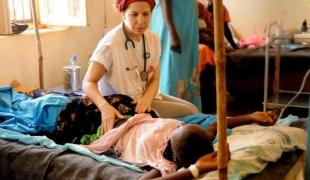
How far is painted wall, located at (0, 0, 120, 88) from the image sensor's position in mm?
2807

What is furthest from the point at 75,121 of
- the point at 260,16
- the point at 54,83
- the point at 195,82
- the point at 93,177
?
the point at 260,16

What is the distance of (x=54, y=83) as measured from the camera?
3215mm

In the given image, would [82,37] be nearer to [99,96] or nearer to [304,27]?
[99,96]

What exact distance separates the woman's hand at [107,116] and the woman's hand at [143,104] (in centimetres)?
10

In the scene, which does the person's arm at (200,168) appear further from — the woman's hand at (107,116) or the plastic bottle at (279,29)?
the plastic bottle at (279,29)

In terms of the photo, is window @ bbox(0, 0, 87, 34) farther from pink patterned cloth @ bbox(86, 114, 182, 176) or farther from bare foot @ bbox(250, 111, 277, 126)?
bare foot @ bbox(250, 111, 277, 126)

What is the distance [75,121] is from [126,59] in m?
0.35

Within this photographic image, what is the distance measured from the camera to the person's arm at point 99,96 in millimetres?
1636

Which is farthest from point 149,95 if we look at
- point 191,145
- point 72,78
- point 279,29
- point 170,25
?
point 279,29

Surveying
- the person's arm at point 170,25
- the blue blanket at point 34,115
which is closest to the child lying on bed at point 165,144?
the blue blanket at point 34,115

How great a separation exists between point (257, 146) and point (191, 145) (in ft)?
0.77

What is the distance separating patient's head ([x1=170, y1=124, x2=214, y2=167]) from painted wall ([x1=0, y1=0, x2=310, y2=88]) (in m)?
1.86

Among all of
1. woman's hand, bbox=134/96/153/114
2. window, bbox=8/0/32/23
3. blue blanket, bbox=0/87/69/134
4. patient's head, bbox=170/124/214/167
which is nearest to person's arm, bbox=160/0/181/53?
woman's hand, bbox=134/96/153/114

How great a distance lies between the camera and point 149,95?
1.84 meters
